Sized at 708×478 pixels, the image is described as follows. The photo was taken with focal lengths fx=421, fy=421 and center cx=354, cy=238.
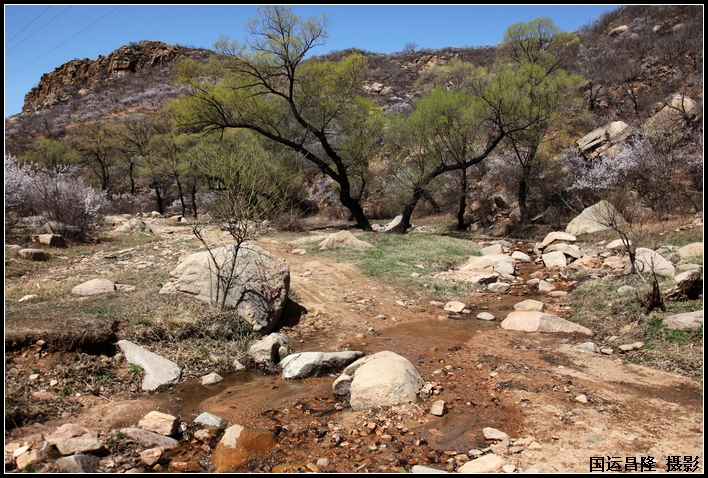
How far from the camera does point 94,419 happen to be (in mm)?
4547

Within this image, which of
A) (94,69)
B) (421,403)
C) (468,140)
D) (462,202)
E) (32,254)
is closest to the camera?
(421,403)

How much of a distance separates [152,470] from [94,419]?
123 cm

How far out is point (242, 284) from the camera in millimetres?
7809

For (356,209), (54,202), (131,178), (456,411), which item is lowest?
(456,411)

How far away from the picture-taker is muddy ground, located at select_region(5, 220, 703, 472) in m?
3.86

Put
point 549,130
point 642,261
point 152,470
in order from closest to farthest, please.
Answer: point 152,470 < point 642,261 < point 549,130

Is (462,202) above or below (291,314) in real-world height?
above

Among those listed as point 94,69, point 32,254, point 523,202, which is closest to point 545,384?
point 32,254

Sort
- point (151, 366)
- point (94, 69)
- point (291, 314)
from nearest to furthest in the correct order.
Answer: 1. point (151, 366)
2. point (291, 314)
3. point (94, 69)

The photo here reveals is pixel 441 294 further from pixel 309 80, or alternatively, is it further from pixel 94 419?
pixel 309 80

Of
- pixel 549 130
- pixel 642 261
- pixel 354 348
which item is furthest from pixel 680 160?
pixel 354 348

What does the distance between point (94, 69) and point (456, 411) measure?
64.1 m

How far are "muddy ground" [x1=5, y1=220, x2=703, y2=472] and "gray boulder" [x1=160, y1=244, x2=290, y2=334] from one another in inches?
32.9

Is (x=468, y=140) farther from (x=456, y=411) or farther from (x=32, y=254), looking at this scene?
(x=32, y=254)
